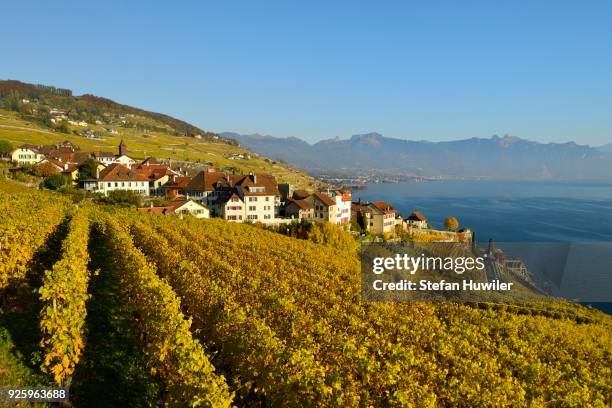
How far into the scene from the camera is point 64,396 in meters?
13.1

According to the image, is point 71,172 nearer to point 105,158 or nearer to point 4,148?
point 4,148

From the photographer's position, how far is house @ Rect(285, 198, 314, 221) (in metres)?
78.1

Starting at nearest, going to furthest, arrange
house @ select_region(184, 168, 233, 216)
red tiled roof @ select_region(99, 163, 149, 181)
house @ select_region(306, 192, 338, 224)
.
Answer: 1. house @ select_region(184, 168, 233, 216)
2. red tiled roof @ select_region(99, 163, 149, 181)
3. house @ select_region(306, 192, 338, 224)

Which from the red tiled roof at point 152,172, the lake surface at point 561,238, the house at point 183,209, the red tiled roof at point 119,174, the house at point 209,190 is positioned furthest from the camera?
the red tiled roof at point 152,172

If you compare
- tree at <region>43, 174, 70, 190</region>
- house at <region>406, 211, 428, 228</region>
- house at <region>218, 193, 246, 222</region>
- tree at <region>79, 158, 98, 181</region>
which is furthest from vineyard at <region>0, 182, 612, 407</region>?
house at <region>406, 211, 428, 228</region>

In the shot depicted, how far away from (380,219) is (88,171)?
194 feet

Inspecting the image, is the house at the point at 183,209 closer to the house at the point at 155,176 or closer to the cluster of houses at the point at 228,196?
the cluster of houses at the point at 228,196

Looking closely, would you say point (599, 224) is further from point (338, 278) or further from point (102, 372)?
point (102, 372)

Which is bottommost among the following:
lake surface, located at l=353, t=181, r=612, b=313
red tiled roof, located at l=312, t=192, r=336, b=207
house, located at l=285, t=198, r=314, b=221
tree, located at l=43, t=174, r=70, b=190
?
lake surface, located at l=353, t=181, r=612, b=313

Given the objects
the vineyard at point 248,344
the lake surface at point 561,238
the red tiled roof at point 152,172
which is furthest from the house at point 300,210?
the vineyard at point 248,344

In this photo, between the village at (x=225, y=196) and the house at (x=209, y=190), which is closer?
the village at (x=225, y=196)

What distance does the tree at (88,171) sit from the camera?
3302 inches

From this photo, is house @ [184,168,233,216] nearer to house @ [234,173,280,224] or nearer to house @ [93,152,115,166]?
house @ [234,173,280,224]

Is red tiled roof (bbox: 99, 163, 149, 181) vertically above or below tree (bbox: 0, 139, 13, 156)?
below
